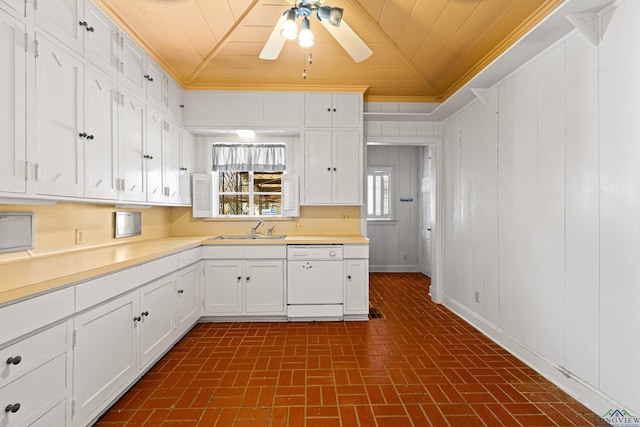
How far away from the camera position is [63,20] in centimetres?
186

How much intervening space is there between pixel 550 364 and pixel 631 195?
136 cm

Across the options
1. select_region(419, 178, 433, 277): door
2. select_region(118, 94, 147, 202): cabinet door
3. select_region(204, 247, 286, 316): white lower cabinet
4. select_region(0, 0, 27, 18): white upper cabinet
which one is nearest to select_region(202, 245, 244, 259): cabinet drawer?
select_region(204, 247, 286, 316): white lower cabinet

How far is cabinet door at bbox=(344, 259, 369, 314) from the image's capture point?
3.39 m

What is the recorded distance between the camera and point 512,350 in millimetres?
Answer: 2627

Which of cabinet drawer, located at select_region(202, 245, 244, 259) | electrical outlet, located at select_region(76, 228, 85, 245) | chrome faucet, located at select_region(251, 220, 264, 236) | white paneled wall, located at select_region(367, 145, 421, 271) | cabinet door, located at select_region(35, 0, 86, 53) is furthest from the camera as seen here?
white paneled wall, located at select_region(367, 145, 421, 271)

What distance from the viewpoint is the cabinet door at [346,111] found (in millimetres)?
3705

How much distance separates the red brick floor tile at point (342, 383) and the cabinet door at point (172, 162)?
1543 mm

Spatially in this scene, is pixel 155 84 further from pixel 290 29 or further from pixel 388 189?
pixel 388 189

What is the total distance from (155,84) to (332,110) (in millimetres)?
1965

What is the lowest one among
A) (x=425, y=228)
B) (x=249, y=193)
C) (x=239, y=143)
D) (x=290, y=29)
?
(x=425, y=228)

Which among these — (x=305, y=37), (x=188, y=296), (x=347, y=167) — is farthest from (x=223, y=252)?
(x=305, y=37)

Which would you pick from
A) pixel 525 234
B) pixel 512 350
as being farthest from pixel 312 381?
pixel 525 234

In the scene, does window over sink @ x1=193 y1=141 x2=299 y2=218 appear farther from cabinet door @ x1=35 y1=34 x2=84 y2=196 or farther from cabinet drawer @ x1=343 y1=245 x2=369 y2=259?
cabinet door @ x1=35 y1=34 x2=84 y2=196

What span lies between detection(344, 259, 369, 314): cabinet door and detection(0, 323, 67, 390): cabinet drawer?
2.51m
